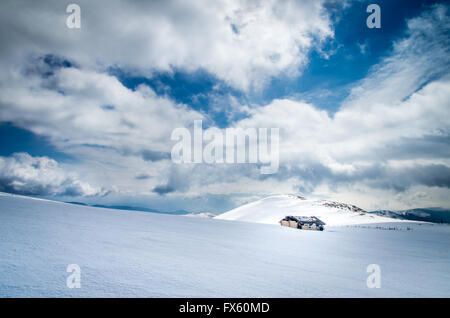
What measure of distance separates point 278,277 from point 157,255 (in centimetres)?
850

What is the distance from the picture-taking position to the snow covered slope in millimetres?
97938

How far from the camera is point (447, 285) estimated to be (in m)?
12.4

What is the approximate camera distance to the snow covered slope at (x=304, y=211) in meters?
97.9

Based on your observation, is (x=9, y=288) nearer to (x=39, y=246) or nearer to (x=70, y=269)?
(x=70, y=269)

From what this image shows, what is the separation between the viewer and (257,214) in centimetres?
13300

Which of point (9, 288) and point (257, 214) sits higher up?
point (9, 288)

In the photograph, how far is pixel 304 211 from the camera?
116 metres
